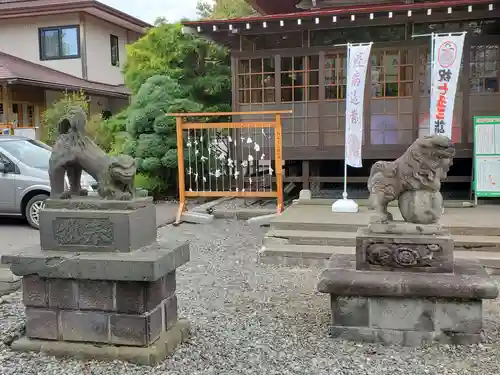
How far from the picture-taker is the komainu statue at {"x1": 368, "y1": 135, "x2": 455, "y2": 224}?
4.59 meters

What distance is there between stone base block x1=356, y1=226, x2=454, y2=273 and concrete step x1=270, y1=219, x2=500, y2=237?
314cm

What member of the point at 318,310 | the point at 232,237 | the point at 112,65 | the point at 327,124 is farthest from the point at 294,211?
the point at 112,65

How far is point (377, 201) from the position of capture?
478 centimetres

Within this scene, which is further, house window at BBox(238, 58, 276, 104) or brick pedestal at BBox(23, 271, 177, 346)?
house window at BBox(238, 58, 276, 104)

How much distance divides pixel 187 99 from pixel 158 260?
32.5 feet

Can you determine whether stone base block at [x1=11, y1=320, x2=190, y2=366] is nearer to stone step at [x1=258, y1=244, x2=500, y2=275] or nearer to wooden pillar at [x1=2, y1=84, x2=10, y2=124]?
stone step at [x1=258, y1=244, x2=500, y2=275]

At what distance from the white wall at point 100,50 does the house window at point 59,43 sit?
50 centimetres

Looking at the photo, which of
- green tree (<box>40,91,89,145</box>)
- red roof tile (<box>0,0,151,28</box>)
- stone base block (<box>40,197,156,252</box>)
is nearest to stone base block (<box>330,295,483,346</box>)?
stone base block (<box>40,197,156,252</box>)

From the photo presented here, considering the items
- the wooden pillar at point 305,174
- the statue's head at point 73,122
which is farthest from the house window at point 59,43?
the statue's head at point 73,122

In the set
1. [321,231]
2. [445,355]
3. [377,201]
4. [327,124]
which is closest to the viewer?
[445,355]

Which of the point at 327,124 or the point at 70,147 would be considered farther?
the point at 327,124

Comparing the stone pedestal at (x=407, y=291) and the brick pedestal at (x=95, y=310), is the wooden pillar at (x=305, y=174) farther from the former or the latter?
the brick pedestal at (x=95, y=310)

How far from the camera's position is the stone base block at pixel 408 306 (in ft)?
14.3

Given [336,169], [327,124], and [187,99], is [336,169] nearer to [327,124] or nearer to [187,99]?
[327,124]
